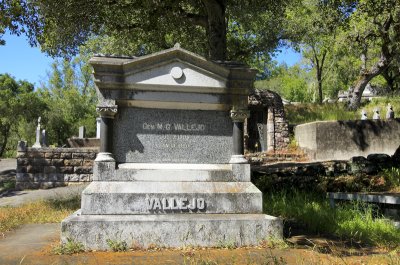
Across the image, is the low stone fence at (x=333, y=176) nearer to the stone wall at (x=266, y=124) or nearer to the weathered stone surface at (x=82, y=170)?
the stone wall at (x=266, y=124)

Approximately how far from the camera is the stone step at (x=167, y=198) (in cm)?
561

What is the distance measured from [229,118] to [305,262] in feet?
9.17

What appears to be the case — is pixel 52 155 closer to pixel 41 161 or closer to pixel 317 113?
pixel 41 161

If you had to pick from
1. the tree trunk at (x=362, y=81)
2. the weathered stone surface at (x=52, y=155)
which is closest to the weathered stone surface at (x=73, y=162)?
the weathered stone surface at (x=52, y=155)

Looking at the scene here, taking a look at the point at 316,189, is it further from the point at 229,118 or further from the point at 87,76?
the point at 87,76

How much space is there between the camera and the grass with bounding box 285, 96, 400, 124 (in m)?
21.0

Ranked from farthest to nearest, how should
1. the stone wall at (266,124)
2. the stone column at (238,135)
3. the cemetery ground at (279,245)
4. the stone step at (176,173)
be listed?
the stone wall at (266,124)
the stone column at (238,135)
the stone step at (176,173)
the cemetery ground at (279,245)

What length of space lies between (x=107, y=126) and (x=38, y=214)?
355 centimetres

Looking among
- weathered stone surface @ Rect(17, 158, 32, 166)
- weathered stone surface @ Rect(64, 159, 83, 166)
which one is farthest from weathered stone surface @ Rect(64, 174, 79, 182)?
weathered stone surface @ Rect(17, 158, 32, 166)

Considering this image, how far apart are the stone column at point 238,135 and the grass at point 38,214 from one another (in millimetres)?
3714

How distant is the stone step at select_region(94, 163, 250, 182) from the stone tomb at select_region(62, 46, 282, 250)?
0.01 meters

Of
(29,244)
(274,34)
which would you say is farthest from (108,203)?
(274,34)

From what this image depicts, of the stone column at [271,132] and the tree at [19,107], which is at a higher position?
the tree at [19,107]

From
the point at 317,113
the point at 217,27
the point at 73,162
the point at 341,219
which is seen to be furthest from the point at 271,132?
the point at 341,219
